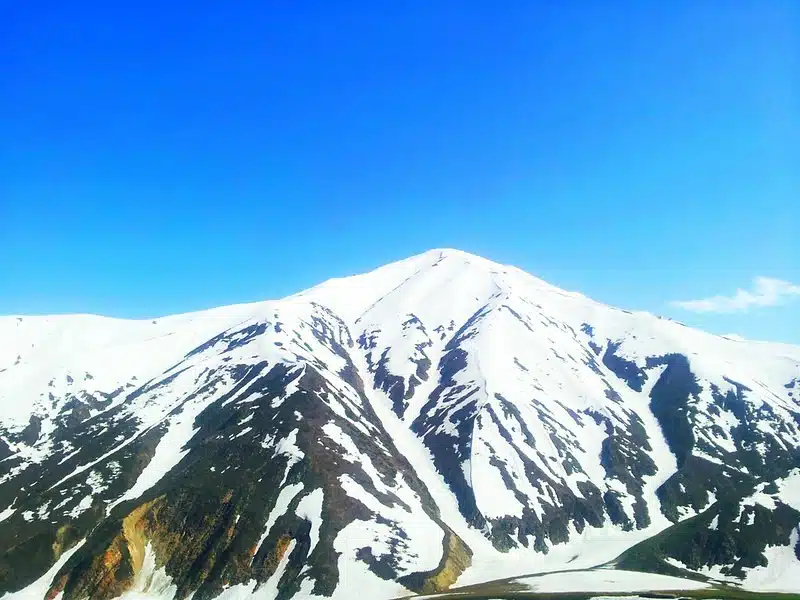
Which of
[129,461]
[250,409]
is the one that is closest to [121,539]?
[129,461]

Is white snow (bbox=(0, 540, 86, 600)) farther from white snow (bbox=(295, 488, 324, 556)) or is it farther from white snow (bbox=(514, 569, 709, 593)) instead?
white snow (bbox=(514, 569, 709, 593))

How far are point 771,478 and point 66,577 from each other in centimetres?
18564

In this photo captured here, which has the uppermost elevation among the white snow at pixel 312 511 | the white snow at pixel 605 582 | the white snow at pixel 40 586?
the white snow at pixel 312 511

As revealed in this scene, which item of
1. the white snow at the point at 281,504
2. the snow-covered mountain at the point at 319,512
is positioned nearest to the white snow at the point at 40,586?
the snow-covered mountain at the point at 319,512

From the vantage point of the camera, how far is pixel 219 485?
14225cm

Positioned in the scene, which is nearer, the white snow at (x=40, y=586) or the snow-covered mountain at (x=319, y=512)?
the white snow at (x=40, y=586)

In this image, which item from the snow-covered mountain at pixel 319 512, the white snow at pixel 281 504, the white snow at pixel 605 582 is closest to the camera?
the white snow at pixel 605 582

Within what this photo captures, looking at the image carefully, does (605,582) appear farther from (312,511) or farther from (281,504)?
(281,504)

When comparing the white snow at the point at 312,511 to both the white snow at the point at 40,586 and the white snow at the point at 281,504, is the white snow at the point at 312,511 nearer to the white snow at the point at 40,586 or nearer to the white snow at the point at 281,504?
the white snow at the point at 281,504

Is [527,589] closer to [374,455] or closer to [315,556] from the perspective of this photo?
Answer: [315,556]

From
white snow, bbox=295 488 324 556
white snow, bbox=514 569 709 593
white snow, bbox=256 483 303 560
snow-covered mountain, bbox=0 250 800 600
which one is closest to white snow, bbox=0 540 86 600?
snow-covered mountain, bbox=0 250 800 600

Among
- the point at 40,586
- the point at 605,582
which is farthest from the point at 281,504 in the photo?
the point at 605,582

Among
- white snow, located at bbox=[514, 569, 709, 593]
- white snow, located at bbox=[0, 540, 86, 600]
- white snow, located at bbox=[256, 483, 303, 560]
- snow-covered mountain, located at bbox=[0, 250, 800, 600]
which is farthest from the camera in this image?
white snow, located at bbox=[256, 483, 303, 560]

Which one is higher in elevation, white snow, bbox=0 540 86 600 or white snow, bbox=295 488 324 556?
white snow, bbox=295 488 324 556
